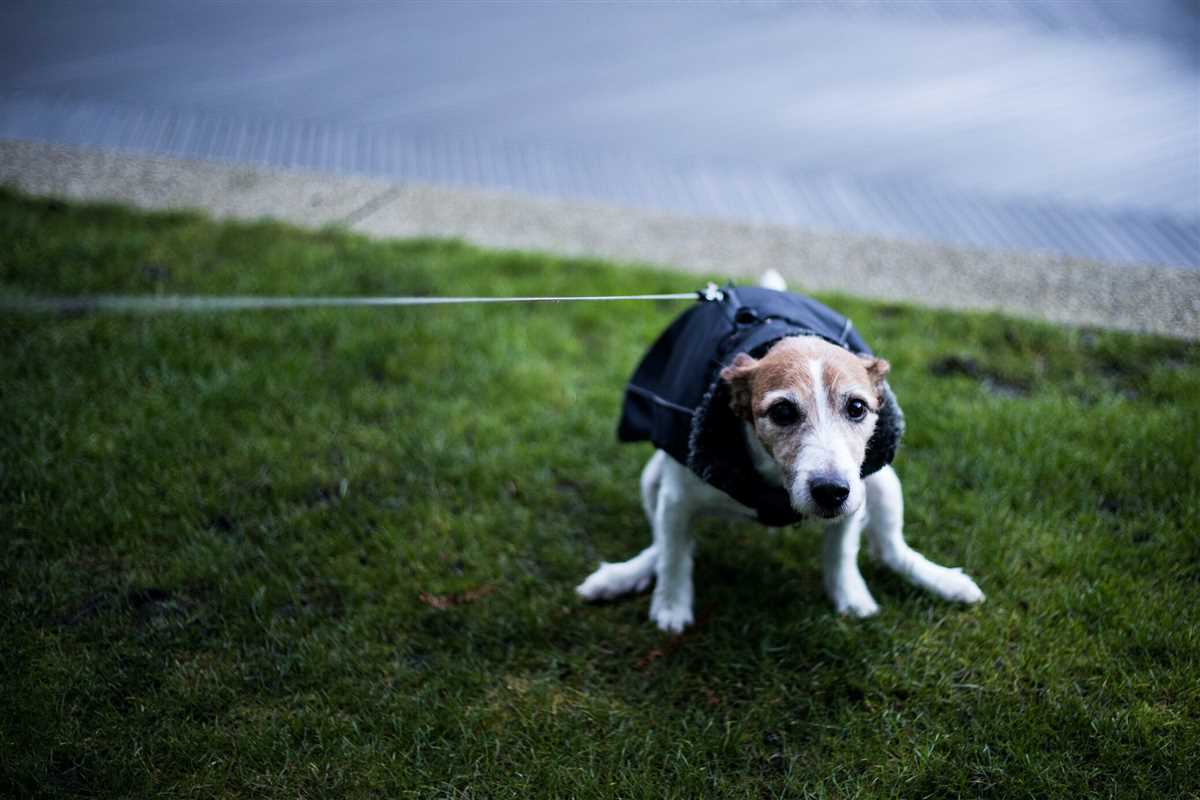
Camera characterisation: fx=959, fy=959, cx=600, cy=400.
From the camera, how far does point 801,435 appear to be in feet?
8.48

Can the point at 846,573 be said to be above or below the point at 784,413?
below

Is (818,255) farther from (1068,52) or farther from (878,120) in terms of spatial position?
(1068,52)

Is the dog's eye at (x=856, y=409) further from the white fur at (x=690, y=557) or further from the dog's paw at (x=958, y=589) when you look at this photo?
the dog's paw at (x=958, y=589)

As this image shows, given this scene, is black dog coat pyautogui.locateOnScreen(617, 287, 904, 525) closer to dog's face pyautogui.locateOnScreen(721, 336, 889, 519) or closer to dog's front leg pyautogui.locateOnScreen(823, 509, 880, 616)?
dog's face pyautogui.locateOnScreen(721, 336, 889, 519)

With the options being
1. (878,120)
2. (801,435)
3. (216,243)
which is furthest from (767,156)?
(801,435)

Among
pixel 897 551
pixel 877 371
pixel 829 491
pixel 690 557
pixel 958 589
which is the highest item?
pixel 877 371

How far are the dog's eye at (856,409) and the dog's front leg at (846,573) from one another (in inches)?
22.4

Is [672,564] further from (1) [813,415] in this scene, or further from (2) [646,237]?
(2) [646,237]

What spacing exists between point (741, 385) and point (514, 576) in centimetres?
122

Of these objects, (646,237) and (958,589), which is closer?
(958,589)

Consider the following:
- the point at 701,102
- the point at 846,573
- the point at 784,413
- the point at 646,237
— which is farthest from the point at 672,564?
the point at 701,102

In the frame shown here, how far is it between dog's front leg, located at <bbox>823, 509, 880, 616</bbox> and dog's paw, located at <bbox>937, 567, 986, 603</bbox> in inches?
9.2

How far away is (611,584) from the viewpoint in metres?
3.36

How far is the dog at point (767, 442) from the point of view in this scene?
2.58 metres
